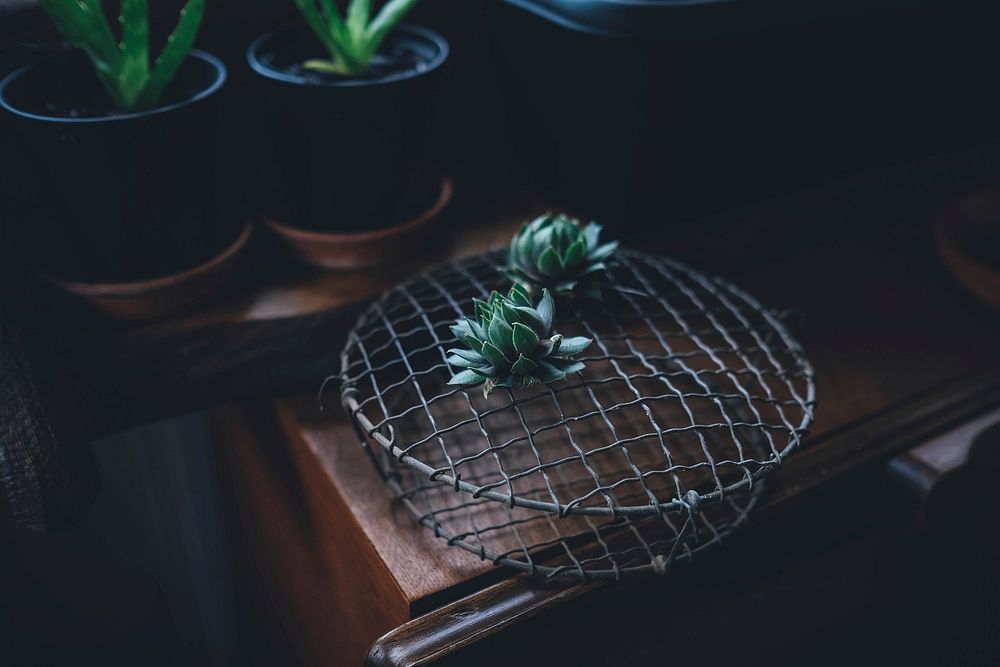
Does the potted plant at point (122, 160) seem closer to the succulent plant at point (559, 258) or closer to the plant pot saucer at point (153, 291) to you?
the plant pot saucer at point (153, 291)

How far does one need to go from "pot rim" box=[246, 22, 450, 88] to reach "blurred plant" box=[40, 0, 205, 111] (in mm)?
90

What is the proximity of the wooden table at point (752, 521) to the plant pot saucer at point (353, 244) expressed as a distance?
0.41 feet

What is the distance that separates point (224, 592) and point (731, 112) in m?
0.92

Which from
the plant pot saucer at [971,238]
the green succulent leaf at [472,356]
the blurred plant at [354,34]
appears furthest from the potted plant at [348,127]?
the plant pot saucer at [971,238]

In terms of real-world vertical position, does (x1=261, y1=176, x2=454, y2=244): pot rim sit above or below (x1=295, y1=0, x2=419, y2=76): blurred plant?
below

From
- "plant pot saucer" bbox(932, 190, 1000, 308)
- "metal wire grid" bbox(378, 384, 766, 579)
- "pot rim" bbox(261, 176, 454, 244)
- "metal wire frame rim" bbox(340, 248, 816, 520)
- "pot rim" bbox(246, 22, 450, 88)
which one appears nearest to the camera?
"metal wire frame rim" bbox(340, 248, 816, 520)

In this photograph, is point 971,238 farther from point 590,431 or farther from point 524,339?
point 524,339

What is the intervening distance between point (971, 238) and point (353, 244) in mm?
884

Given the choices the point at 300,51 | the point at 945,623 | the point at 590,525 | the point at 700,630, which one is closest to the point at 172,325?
the point at 300,51

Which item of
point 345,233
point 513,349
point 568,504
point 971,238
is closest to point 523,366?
point 513,349

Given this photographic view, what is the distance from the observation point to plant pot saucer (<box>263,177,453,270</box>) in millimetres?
914

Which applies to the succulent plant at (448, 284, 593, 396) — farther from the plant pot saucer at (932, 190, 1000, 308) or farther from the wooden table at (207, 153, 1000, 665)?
the plant pot saucer at (932, 190, 1000, 308)

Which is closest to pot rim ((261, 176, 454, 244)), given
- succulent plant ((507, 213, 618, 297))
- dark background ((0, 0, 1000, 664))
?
dark background ((0, 0, 1000, 664))

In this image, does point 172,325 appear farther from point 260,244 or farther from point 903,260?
point 903,260
